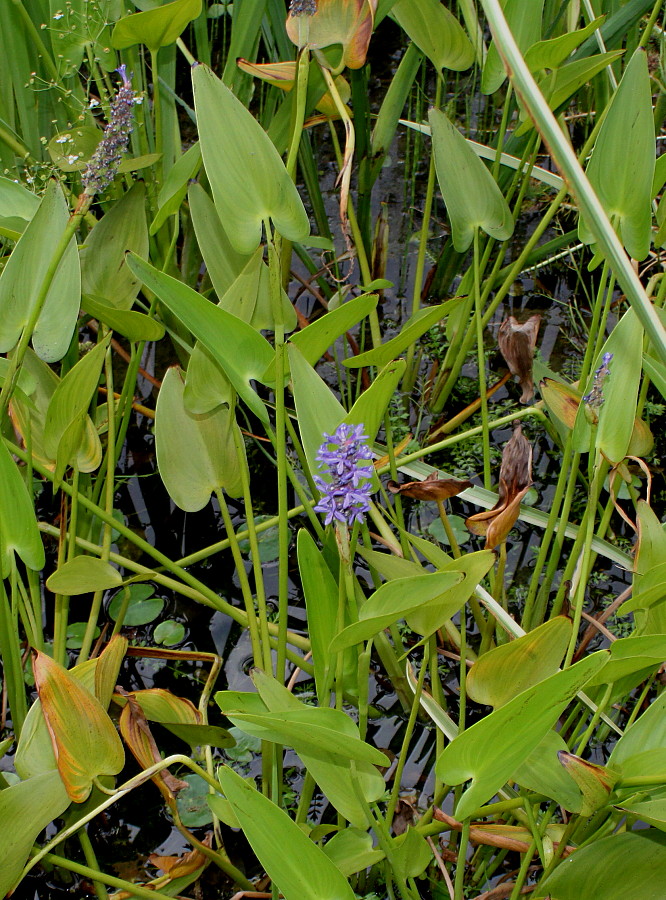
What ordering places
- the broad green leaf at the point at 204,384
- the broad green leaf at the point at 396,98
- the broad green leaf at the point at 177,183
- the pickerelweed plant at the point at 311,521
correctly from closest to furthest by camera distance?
the pickerelweed plant at the point at 311,521 → the broad green leaf at the point at 204,384 → the broad green leaf at the point at 177,183 → the broad green leaf at the point at 396,98

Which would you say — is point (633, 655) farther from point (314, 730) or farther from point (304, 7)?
point (304, 7)

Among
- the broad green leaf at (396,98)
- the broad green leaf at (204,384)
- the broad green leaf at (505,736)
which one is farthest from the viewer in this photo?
the broad green leaf at (396,98)

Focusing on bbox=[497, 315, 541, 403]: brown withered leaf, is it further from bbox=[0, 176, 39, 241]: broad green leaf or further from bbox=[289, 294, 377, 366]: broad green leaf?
bbox=[0, 176, 39, 241]: broad green leaf

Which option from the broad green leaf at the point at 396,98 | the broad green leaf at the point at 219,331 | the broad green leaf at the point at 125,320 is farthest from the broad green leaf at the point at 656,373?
the broad green leaf at the point at 396,98

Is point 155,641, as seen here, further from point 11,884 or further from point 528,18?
point 528,18

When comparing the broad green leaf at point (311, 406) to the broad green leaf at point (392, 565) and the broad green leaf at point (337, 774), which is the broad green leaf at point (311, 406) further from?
the broad green leaf at point (337, 774)

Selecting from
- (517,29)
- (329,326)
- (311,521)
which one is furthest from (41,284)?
(517,29)

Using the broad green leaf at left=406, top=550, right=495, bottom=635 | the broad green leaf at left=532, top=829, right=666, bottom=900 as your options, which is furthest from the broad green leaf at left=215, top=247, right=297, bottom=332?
the broad green leaf at left=532, top=829, right=666, bottom=900

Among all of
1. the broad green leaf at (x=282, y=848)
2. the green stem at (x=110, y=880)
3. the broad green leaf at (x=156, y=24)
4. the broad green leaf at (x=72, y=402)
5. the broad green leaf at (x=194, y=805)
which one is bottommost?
the broad green leaf at (x=194, y=805)
